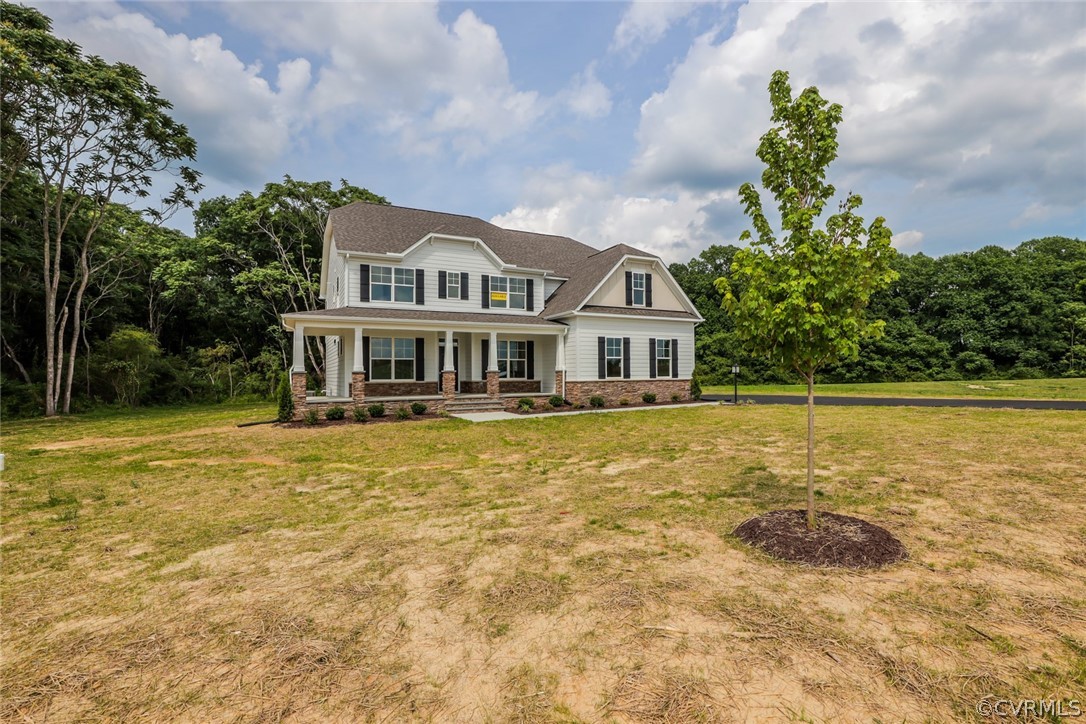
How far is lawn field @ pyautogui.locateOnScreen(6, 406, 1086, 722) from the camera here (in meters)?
2.61

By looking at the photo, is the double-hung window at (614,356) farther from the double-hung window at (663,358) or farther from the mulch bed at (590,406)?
the double-hung window at (663,358)

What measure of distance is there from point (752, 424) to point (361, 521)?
11.8m

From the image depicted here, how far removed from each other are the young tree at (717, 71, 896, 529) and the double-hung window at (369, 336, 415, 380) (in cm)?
1557

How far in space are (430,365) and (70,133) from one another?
16581 mm

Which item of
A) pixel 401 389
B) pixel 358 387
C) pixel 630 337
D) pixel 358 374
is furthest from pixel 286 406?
pixel 630 337

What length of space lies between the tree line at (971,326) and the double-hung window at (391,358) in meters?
23.0

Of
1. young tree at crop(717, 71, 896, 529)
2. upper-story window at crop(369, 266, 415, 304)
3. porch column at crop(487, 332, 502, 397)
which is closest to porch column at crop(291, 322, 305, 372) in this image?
upper-story window at crop(369, 266, 415, 304)

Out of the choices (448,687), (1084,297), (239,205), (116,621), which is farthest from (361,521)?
(1084,297)

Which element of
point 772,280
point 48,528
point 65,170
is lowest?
point 48,528

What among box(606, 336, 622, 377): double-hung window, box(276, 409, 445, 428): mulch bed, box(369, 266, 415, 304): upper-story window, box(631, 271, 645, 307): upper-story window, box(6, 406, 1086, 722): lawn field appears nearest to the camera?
box(6, 406, 1086, 722): lawn field

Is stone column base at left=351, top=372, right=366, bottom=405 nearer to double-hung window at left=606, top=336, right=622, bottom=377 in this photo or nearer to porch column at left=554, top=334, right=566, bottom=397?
porch column at left=554, top=334, right=566, bottom=397

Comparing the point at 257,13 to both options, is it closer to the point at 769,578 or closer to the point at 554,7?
the point at 554,7

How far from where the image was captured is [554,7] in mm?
11500

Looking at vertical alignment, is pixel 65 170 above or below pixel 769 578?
above
